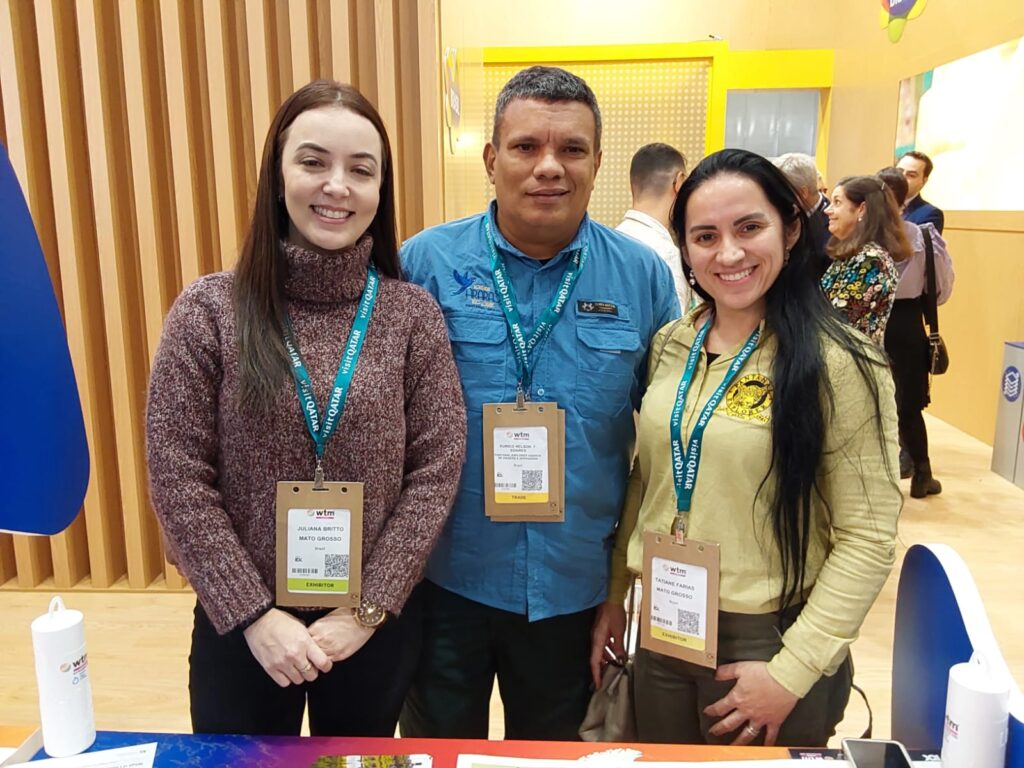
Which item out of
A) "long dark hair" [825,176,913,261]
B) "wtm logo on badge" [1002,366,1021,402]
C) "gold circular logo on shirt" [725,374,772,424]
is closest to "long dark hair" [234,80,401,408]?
"gold circular logo on shirt" [725,374,772,424]

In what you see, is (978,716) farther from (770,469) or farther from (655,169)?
(655,169)

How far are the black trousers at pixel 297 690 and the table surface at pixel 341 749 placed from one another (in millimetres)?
164

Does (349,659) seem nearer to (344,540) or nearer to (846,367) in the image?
(344,540)

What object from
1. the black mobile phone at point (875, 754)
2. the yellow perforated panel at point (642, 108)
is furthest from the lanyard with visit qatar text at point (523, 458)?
the yellow perforated panel at point (642, 108)

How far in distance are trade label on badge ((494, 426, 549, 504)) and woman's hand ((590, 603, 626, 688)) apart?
1.07 ft

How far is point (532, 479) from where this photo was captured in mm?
1606

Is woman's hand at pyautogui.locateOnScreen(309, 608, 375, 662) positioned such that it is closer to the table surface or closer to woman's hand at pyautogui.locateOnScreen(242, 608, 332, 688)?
woman's hand at pyautogui.locateOnScreen(242, 608, 332, 688)

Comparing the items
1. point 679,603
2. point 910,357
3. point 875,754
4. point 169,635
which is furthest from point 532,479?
point 910,357

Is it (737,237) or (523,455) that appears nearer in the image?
(737,237)

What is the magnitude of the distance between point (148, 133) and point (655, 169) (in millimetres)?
2145

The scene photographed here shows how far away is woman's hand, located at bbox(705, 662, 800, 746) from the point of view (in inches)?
53.4

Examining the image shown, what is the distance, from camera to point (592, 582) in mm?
1691

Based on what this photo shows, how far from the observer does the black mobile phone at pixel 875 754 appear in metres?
1.08

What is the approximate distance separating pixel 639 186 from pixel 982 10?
3.98 m
